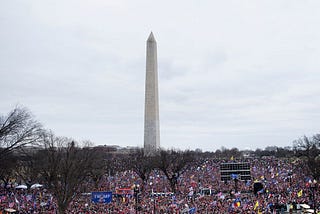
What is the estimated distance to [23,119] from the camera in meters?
33.9

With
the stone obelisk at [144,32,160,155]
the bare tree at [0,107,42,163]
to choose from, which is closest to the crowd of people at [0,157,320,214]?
the bare tree at [0,107,42,163]

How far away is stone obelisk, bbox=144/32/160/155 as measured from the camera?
7431cm

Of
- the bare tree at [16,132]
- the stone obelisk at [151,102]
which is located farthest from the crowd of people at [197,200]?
the stone obelisk at [151,102]

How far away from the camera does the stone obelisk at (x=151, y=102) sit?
74.3 metres

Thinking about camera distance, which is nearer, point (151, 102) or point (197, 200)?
point (197, 200)

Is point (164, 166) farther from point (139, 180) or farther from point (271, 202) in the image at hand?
point (271, 202)

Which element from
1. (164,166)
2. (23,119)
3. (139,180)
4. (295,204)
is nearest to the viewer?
(295,204)

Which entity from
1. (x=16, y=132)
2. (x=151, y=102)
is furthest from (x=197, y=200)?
(x=151, y=102)

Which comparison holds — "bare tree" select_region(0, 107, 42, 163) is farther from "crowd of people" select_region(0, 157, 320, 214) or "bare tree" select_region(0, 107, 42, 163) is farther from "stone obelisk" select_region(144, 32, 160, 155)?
"stone obelisk" select_region(144, 32, 160, 155)

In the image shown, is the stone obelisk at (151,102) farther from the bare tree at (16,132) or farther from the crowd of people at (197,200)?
the bare tree at (16,132)

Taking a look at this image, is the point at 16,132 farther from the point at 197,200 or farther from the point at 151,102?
the point at 151,102

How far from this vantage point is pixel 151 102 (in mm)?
75688

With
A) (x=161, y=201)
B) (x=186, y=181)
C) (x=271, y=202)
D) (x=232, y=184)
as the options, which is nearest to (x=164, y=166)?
(x=186, y=181)

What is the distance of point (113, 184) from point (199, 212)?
26.0m
